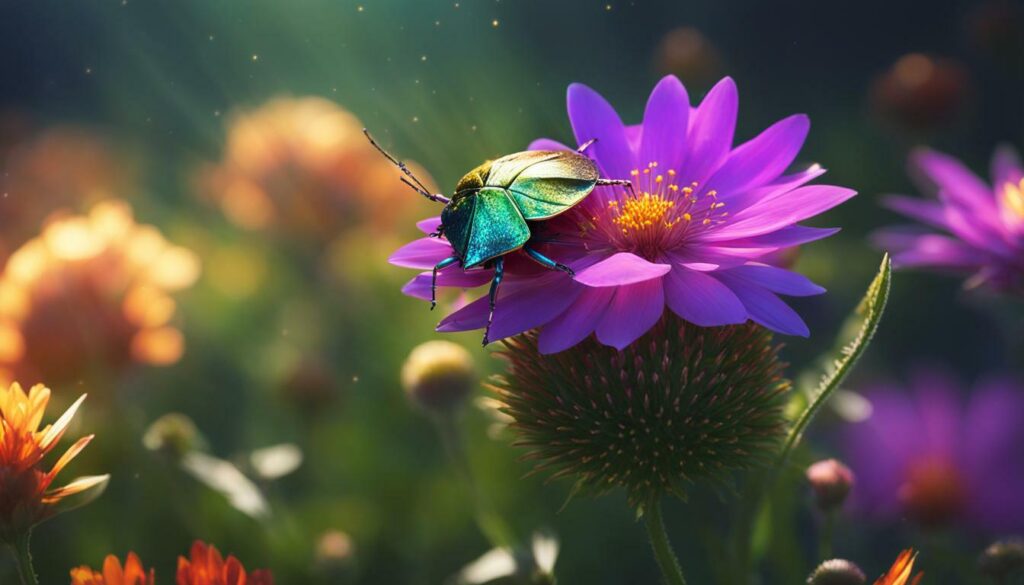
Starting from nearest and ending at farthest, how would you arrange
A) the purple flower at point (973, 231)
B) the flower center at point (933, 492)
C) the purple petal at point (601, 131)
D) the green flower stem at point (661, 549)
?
the green flower stem at point (661, 549)
the purple petal at point (601, 131)
the purple flower at point (973, 231)
the flower center at point (933, 492)

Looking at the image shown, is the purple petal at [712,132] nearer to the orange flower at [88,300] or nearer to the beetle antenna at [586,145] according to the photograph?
the beetle antenna at [586,145]

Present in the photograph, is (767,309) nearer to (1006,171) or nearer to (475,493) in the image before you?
(475,493)

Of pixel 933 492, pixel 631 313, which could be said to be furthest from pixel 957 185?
pixel 631 313

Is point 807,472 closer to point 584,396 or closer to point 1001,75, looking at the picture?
point 584,396

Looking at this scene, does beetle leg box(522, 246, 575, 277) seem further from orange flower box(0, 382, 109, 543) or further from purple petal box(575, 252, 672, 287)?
orange flower box(0, 382, 109, 543)

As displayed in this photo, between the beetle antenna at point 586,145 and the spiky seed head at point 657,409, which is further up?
the beetle antenna at point 586,145

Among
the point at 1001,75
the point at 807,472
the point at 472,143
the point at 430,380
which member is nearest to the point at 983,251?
A: the point at 807,472

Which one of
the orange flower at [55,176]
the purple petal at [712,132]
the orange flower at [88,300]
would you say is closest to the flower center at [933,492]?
the purple petal at [712,132]
